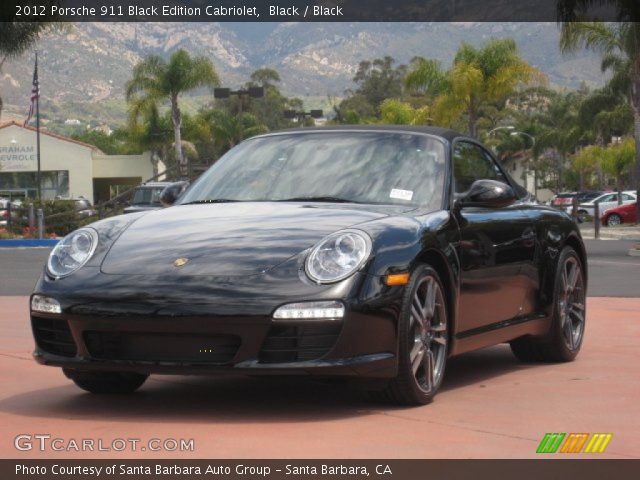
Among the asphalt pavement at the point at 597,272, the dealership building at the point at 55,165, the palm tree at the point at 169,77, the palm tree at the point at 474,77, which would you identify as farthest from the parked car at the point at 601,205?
the dealership building at the point at 55,165

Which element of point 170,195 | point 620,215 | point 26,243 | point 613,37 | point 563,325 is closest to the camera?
point 170,195

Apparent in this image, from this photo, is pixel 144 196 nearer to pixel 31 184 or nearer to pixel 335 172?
pixel 335 172

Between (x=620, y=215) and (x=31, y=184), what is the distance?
51.4 metres

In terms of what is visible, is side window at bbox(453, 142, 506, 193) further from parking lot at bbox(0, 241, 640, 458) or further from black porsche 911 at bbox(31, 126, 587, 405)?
parking lot at bbox(0, 241, 640, 458)

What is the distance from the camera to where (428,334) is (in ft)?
21.0

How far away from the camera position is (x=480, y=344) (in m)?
7.08

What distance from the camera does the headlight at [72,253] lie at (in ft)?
20.3

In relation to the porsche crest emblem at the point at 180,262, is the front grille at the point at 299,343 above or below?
below

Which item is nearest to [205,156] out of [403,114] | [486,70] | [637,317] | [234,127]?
[234,127]

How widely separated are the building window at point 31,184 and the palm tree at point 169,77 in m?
20.8

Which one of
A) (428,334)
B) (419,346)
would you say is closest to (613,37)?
(428,334)

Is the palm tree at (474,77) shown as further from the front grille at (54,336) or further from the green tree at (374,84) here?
the green tree at (374,84)

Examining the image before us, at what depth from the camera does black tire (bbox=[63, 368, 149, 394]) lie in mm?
6520
